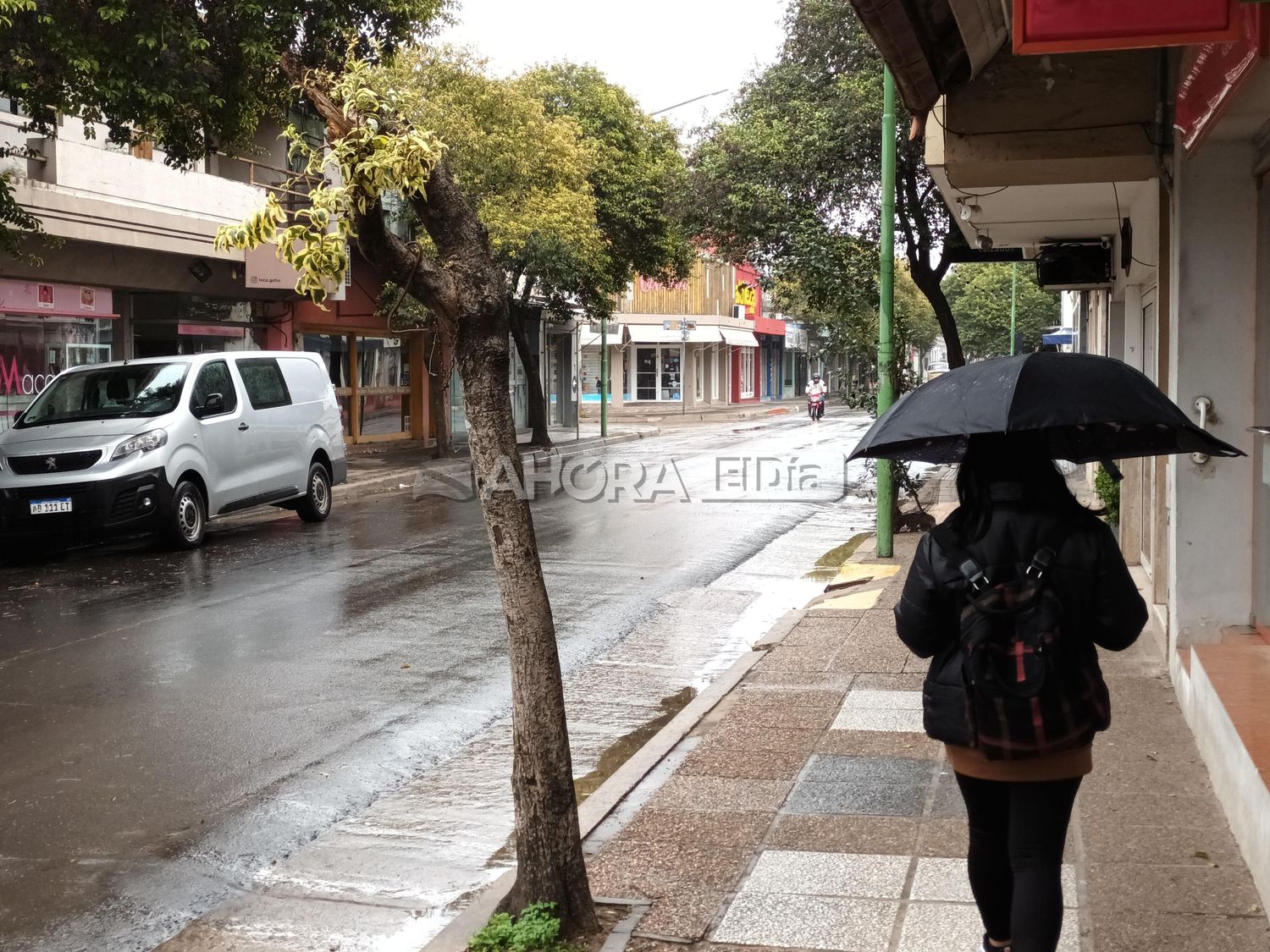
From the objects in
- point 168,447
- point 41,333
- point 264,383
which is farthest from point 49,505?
point 41,333

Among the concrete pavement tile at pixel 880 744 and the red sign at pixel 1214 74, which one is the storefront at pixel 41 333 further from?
the red sign at pixel 1214 74

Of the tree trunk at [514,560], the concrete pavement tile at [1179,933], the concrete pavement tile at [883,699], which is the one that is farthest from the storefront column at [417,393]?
the concrete pavement tile at [1179,933]

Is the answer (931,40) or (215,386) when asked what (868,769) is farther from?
(215,386)

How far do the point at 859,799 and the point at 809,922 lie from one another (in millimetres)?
1358

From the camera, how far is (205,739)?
6832mm

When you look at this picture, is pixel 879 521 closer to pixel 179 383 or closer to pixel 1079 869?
pixel 179 383

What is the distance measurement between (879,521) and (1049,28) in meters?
8.86

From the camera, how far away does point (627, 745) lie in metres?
7.07

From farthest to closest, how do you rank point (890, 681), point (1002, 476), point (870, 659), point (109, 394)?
1. point (109, 394)
2. point (870, 659)
3. point (890, 681)
4. point (1002, 476)

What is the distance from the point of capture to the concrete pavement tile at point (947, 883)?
4363 mm

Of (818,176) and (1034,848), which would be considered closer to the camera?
(1034,848)

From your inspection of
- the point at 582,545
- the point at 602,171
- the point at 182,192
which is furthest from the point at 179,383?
the point at 602,171

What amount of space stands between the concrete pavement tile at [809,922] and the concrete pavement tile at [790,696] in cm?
283

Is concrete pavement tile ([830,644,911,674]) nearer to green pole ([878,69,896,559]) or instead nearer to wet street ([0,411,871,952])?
wet street ([0,411,871,952])
